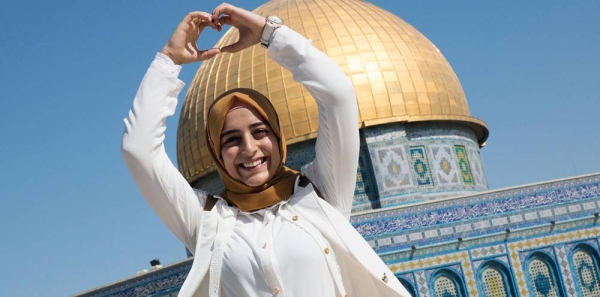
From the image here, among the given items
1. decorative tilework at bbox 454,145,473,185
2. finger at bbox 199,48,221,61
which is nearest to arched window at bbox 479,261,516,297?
decorative tilework at bbox 454,145,473,185

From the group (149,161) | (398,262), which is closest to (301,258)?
(149,161)

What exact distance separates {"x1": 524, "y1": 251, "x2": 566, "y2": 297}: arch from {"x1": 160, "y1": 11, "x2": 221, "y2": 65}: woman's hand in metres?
10.8

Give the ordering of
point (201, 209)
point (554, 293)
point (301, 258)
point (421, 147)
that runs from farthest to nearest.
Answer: point (421, 147) → point (554, 293) → point (201, 209) → point (301, 258)

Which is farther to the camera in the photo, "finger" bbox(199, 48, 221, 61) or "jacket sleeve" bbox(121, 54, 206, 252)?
"finger" bbox(199, 48, 221, 61)

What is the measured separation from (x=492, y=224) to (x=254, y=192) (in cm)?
1084

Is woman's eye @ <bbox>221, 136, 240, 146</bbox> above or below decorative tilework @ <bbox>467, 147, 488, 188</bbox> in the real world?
below

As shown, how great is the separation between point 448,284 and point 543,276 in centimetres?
133

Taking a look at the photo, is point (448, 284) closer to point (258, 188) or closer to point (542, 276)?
point (542, 276)

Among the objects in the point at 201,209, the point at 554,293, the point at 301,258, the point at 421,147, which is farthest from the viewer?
the point at 421,147

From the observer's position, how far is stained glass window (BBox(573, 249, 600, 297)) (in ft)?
40.3

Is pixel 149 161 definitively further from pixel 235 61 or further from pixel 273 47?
pixel 235 61

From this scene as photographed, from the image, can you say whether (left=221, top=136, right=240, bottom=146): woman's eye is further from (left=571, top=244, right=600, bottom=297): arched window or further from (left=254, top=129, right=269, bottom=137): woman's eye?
(left=571, top=244, right=600, bottom=297): arched window

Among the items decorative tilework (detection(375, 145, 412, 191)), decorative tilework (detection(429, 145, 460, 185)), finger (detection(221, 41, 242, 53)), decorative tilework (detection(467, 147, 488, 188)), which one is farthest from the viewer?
decorative tilework (detection(467, 147, 488, 188))

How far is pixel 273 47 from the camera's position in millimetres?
2301
